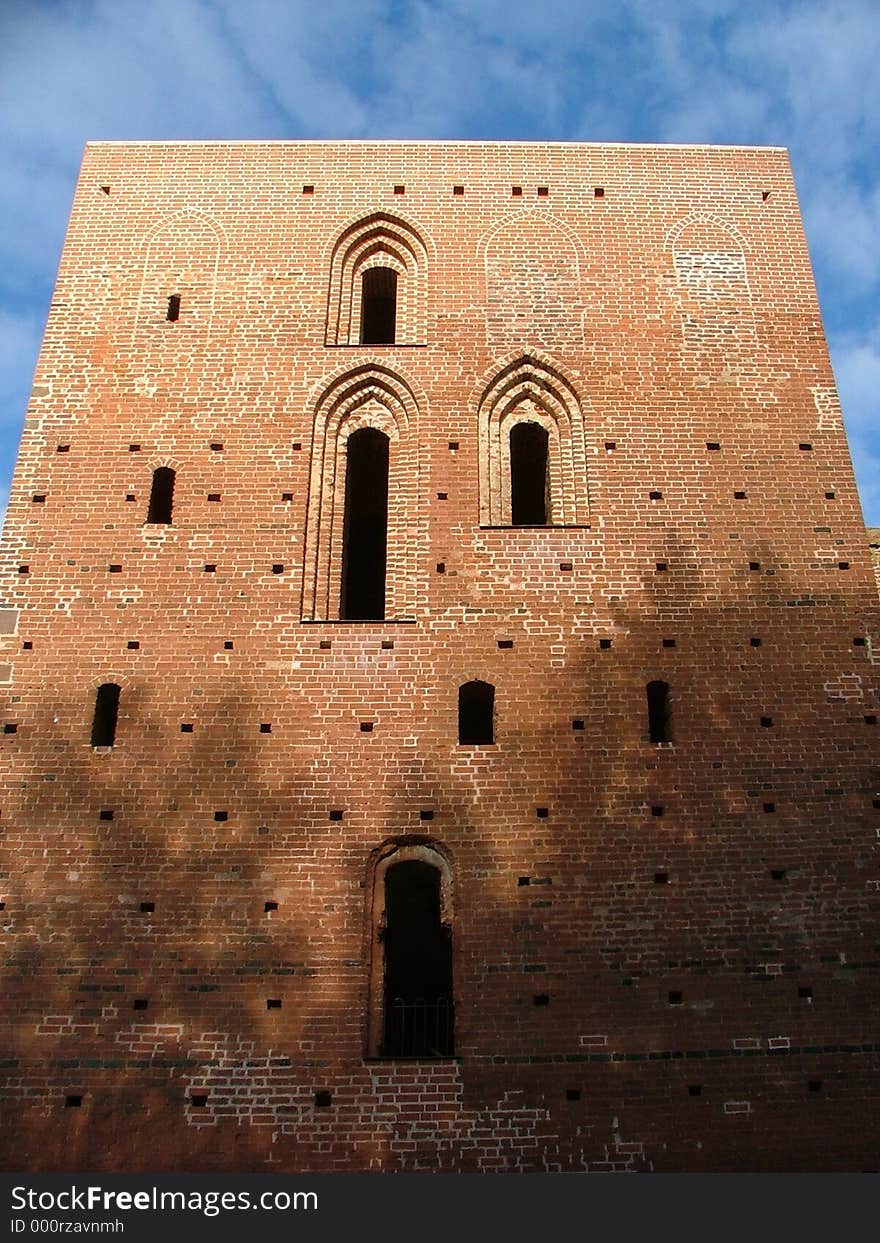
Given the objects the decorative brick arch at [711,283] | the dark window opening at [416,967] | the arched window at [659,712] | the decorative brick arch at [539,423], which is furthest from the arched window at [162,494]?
the decorative brick arch at [711,283]

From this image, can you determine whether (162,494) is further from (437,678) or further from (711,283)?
(711,283)

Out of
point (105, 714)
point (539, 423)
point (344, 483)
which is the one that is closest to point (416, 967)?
point (105, 714)

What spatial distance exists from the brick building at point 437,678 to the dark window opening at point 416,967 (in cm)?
5

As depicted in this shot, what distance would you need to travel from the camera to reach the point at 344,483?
12492 millimetres

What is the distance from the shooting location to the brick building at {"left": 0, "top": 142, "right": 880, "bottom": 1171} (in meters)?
9.48

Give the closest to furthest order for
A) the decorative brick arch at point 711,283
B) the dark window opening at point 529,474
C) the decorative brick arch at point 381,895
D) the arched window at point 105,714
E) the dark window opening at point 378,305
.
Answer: the decorative brick arch at point 381,895, the arched window at point 105,714, the dark window opening at point 529,474, the decorative brick arch at point 711,283, the dark window opening at point 378,305

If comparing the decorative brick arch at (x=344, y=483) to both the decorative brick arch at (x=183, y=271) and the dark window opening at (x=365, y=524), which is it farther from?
the decorative brick arch at (x=183, y=271)

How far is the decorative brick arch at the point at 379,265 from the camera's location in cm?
1343

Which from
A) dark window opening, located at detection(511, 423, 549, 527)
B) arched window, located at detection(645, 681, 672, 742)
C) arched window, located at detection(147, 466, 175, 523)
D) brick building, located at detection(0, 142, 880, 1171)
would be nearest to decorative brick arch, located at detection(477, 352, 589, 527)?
brick building, located at detection(0, 142, 880, 1171)

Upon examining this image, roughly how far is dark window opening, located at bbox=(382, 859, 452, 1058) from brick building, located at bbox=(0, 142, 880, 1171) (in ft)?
0.18

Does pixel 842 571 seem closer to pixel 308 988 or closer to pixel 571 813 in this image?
pixel 571 813

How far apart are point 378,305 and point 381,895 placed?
743 centimetres

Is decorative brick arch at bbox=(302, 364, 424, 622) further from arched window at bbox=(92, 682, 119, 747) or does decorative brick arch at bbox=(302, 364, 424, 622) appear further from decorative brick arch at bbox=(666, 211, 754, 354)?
decorative brick arch at bbox=(666, 211, 754, 354)

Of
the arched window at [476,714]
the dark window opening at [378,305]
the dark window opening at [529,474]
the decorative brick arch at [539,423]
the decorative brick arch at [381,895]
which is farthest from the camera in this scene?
the dark window opening at [378,305]
